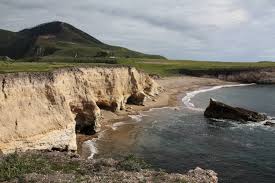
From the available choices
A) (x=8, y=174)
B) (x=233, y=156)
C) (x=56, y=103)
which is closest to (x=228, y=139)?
(x=233, y=156)

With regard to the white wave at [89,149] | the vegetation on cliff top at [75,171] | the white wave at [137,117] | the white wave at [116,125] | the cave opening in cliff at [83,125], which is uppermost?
the vegetation on cliff top at [75,171]

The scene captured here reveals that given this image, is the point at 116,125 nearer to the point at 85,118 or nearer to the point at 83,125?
the point at 83,125

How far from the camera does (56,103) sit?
151ft

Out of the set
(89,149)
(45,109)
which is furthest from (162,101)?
(45,109)

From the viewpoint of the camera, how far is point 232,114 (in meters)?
70.9

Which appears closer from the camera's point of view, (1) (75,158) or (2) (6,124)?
(1) (75,158)

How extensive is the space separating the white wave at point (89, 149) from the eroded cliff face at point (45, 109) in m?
1.65

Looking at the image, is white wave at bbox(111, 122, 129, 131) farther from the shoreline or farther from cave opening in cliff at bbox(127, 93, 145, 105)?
cave opening in cliff at bbox(127, 93, 145, 105)

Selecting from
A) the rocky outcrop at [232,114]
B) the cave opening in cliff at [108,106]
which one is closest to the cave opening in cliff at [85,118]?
the cave opening in cliff at [108,106]

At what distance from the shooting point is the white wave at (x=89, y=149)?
46537 millimetres

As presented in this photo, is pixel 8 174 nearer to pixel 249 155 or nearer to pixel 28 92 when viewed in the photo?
pixel 28 92

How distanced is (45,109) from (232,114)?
36124 millimetres

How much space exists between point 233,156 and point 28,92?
22.5m

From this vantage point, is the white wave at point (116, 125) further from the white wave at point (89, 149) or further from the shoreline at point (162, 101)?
the white wave at point (89, 149)
